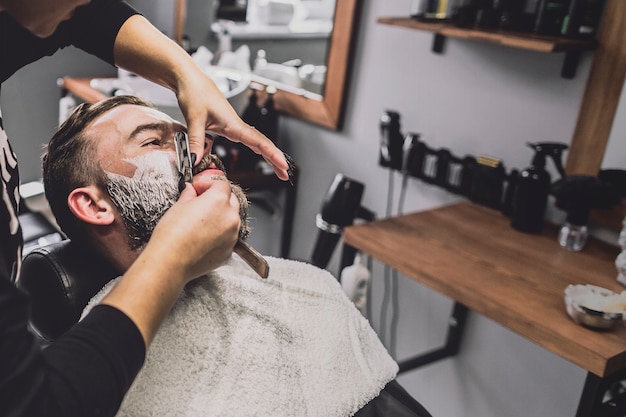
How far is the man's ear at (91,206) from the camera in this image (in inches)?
47.2

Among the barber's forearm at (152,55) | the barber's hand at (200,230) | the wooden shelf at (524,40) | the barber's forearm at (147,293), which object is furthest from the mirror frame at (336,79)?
the barber's forearm at (147,293)

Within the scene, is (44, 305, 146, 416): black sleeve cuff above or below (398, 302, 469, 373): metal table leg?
above

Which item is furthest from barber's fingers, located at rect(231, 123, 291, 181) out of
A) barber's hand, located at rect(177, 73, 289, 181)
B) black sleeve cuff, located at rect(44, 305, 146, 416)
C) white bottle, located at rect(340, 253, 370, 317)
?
white bottle, located at rect(340, 253, 370, 317)

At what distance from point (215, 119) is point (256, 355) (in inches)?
18.3

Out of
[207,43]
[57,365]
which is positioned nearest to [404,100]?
[207,43]

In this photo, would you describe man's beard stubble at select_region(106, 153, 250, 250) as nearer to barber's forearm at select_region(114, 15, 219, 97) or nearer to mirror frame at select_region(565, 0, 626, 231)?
barber's forearm at select_region(114, 15, 219, 97)

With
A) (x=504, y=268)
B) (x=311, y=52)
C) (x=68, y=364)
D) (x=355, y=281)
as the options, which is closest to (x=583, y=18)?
(x=504, y=268)

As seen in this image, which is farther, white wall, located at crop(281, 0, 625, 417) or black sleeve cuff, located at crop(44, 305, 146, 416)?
white wall, located at crop(281, 0, 625, 417)

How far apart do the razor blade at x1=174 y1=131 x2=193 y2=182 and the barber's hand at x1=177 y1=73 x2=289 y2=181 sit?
23 mm

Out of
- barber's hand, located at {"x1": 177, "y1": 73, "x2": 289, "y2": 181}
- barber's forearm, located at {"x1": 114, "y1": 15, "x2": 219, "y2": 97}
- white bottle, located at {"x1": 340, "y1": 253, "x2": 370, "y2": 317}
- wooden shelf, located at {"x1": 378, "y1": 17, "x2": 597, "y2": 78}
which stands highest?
wooden shelf, located at {"x1": 378, "y1": 17, "x2": 597, "y2": 78}

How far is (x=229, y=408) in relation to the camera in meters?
1.15

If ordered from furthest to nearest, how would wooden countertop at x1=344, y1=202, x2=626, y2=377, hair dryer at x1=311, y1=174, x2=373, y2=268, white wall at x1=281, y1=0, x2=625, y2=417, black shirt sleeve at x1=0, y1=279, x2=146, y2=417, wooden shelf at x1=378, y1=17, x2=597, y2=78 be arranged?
hair dryer at x1=311, y1=174, x2=373, y2=268
white wall at x1=281, y1=0, x2=625, y2=417
wooden shelf at x1=378, y1=17, x2=597, y2=78
wooden countertop at x1=344, y1=202, x2=626, y2=377
black shirt sleeve at x1=0, y1=279, x2=146, y2=417

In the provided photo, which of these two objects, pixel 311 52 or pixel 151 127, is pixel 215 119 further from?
pixel 311 52

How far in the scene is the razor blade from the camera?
1.15 m
